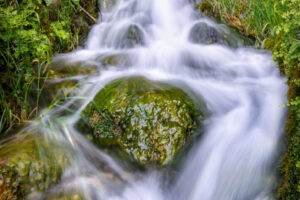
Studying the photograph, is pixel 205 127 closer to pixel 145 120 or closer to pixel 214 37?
pixel 145 120

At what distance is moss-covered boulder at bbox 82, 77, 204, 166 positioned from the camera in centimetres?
249

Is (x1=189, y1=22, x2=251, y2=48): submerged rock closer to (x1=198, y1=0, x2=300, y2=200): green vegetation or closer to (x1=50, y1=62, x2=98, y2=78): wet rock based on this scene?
(x1=198, y1=0, x2=300, y2=200): green vegetation

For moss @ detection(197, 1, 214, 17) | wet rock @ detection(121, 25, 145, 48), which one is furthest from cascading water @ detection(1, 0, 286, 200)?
moss @ detection(197, 1, 214, 17)

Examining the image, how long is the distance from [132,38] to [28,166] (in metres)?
4.01

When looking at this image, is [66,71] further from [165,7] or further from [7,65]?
[165,7]

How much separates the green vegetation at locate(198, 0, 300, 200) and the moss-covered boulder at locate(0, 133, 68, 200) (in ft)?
6.67

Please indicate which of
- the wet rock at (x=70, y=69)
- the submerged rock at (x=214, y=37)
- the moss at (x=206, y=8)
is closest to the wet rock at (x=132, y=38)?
the submerged rock at (x=214, y=37)

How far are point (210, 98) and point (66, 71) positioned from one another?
7.80ft

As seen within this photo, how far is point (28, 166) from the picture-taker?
82.3 inches

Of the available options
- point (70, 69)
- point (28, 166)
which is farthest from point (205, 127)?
point (70, 69)

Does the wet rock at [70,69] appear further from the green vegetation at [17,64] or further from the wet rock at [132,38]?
the wet rock at [132,38]

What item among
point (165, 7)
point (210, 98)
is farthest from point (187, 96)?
point (165, 7)

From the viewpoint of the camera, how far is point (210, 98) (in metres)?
3.37

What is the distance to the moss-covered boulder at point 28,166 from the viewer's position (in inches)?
76.6
